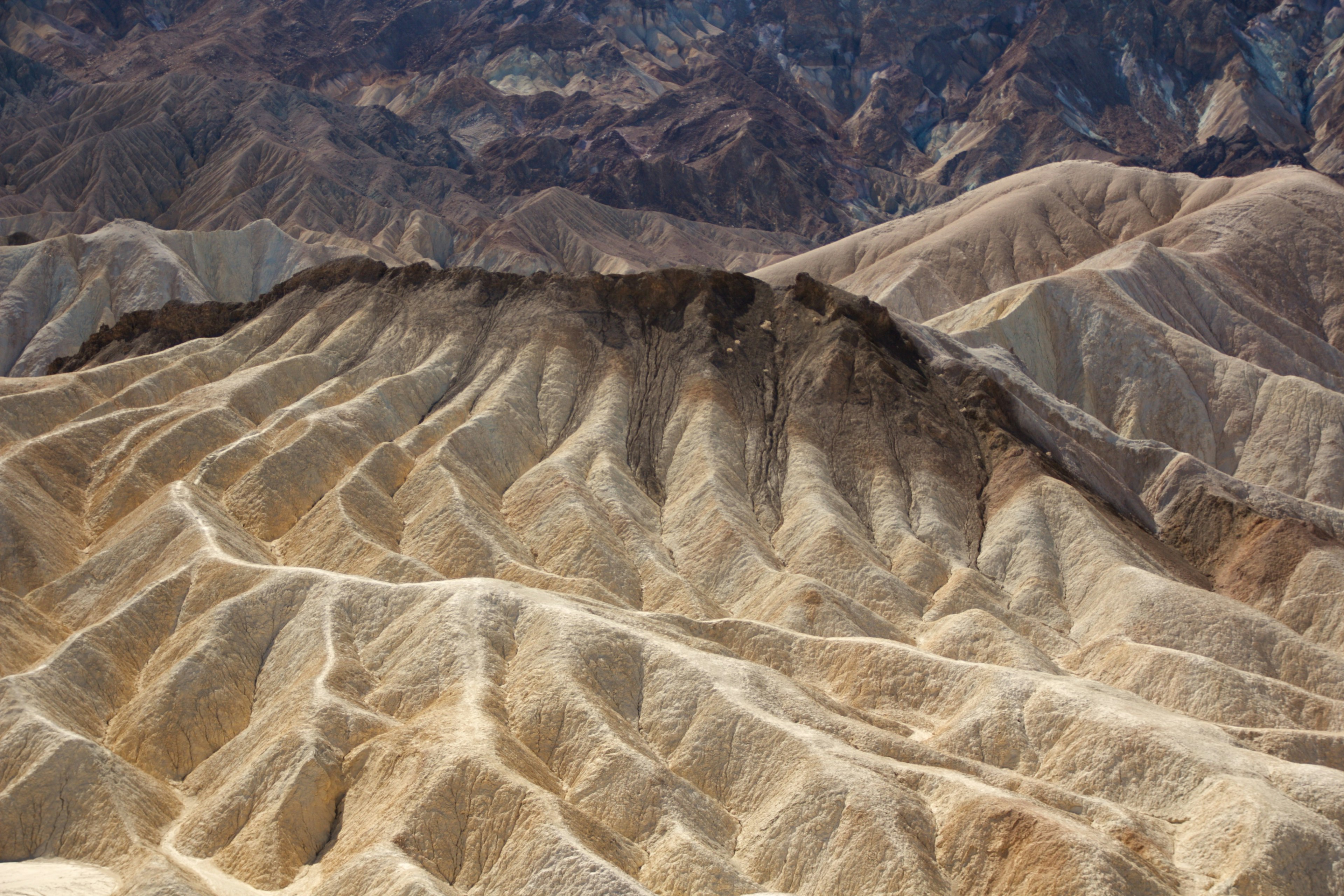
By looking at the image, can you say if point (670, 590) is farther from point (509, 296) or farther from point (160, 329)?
point (160, 329)

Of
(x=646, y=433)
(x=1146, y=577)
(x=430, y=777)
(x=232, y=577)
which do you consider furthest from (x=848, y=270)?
(x=430, y=777)

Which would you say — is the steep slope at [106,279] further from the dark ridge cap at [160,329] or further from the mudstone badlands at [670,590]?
the dark ridge cap at [160,329]

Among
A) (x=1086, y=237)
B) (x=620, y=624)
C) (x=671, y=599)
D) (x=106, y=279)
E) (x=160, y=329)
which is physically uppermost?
(x=620, y=624)

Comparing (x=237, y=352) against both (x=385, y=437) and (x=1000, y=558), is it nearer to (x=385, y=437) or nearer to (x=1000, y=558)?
(x=385, y=437)

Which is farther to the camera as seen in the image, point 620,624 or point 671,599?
point 671,599

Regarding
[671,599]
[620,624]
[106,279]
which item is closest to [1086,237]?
[671,599]

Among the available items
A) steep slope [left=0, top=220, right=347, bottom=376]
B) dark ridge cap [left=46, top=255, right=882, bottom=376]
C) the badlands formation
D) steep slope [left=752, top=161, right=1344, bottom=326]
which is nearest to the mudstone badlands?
the badlands formation

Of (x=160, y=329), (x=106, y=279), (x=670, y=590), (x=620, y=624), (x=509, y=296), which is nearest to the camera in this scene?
(x=620, y=624)
